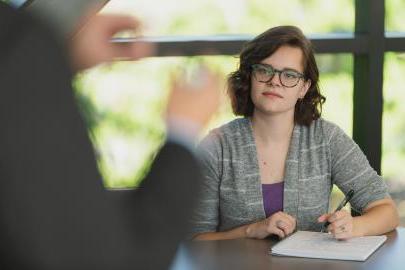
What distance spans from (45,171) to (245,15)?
2.75 m

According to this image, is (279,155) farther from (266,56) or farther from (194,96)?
(194,96)

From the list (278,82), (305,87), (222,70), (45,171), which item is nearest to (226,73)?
(222,70)

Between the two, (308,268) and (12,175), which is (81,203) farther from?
(308,268)

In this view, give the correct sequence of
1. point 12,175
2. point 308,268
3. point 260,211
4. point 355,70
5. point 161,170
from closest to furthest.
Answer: point 12,175, point 161,170, point 308,268, point 260,211, point 355,70

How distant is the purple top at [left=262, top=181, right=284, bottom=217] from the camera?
264 centimetres

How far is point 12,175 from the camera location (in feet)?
3.12

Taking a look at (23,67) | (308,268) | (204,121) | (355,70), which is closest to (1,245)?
(23,67)

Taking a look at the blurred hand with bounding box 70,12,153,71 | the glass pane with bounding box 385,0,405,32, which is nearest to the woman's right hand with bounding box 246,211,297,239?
the blurred hand with bounding box 70,12,153,71

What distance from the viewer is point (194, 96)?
109cm

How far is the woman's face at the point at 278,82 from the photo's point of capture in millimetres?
2607

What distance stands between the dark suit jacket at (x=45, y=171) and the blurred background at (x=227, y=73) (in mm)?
2250

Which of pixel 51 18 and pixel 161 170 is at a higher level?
pixel 51 18

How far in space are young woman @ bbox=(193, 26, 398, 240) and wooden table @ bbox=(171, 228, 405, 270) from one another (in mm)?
236

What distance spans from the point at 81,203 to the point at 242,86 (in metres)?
1.83
